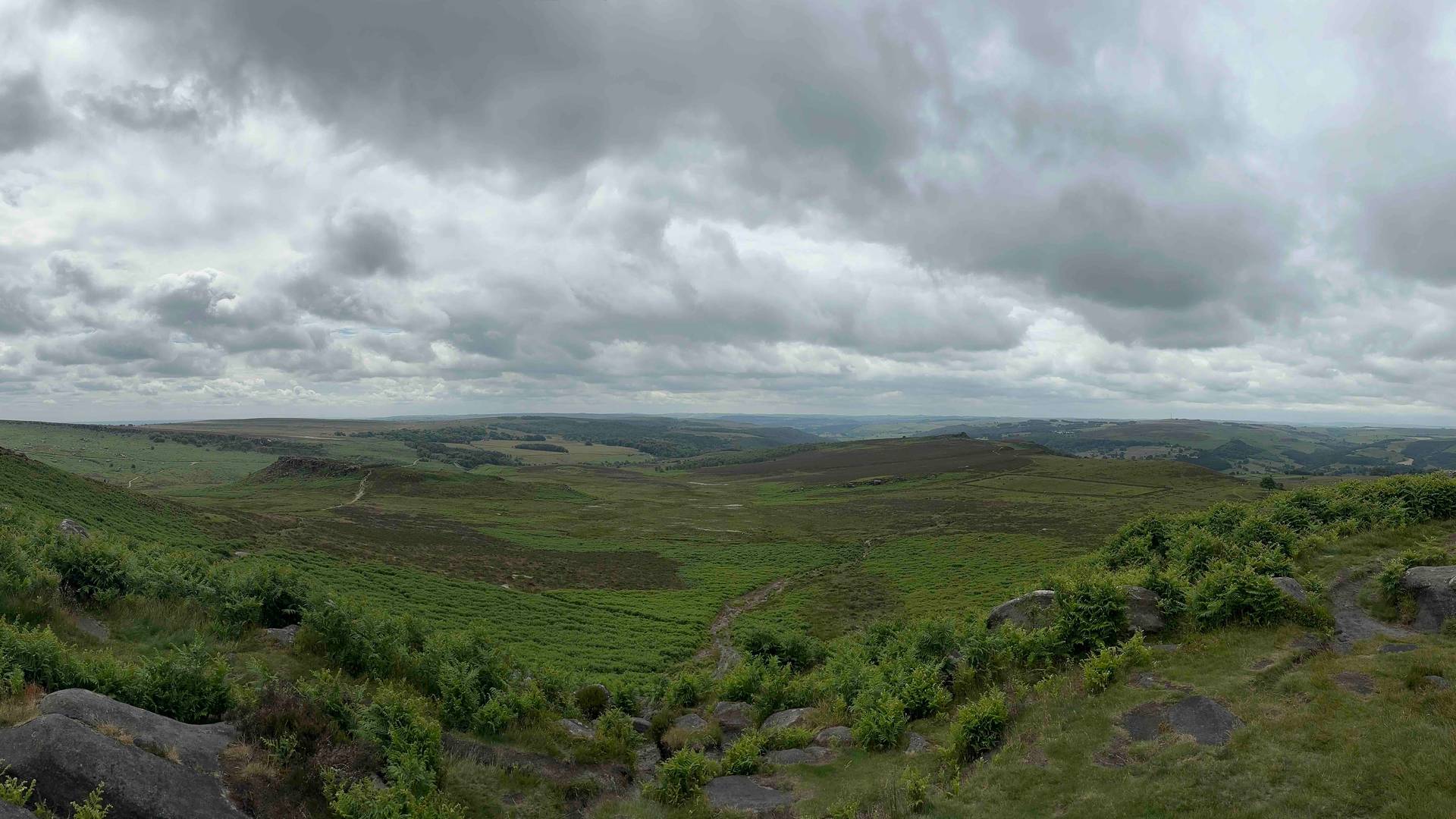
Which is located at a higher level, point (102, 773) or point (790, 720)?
point (102, 773)

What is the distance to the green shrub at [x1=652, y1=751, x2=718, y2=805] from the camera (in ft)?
49.1

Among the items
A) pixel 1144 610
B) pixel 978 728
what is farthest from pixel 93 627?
pixel 1144 610

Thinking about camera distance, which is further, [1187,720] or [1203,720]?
[1187,720]

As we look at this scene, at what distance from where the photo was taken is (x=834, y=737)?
1778 centimetres

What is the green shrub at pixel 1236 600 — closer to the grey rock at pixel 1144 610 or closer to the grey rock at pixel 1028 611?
the grey rock at pixel 1144 610

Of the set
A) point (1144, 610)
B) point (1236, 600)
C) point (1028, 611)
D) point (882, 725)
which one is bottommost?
point (882, 725)

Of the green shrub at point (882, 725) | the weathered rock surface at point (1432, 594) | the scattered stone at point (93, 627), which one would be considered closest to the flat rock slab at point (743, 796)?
the green shrub at point (882, 725)

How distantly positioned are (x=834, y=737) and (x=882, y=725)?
69.1 inches

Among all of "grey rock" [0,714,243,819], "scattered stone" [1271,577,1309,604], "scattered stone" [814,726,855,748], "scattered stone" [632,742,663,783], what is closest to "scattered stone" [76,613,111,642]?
"grey rock" [0,714,243,819]

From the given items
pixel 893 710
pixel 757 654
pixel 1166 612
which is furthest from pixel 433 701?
pixel 1166 612

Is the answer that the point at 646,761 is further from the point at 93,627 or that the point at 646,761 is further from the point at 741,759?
the point at 93,627

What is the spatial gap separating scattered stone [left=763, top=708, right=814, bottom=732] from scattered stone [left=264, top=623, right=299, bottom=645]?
14908mm

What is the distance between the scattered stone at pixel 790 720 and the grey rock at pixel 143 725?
14167mm

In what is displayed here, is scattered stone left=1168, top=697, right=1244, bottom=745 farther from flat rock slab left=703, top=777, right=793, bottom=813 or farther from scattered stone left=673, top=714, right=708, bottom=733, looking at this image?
scattered stone left=673, top=714, right=708, bottom=733
